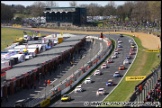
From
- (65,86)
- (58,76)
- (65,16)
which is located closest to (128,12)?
(65,16)

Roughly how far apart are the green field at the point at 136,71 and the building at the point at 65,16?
37781 mm

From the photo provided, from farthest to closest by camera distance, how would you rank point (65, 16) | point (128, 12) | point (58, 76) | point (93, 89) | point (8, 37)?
point (128, 12)
point (65, 16)
point (8, 37)
point (58, 76)
point (93, 89)

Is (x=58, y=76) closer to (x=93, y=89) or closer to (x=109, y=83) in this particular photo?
(x=109, y=83)

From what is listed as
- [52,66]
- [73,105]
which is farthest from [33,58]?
[73,105]

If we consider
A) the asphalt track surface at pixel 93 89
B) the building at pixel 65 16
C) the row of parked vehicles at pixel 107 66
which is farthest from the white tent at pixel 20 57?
the building at pixel 65 16

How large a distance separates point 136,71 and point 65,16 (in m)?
57.8

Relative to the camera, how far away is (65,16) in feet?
309

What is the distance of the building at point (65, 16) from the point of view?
93.7 metres

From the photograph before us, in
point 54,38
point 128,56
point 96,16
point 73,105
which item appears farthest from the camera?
point 96,16

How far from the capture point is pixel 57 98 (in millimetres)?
28391

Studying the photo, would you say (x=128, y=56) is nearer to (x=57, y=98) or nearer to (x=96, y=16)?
(x=57, y=98)

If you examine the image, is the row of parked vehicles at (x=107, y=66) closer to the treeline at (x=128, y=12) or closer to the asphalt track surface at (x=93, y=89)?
the asphalt track surface at (x=93, y=89)

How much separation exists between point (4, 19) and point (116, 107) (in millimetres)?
84159

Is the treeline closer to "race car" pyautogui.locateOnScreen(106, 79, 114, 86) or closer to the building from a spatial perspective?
the building
